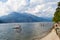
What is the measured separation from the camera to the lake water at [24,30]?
5.95m

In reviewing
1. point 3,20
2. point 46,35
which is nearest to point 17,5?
point 3,20

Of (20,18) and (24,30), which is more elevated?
(20,18)

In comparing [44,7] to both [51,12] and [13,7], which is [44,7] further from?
[13,7]

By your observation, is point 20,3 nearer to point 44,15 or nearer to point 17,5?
point 17,5

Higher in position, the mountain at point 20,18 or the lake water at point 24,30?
the mountain at point 20,18

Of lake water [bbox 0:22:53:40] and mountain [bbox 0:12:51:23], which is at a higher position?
mountain [bbox 0:12:51:23]

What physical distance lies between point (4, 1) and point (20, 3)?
22.9 inches

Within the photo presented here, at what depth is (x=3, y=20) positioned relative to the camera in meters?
5.98

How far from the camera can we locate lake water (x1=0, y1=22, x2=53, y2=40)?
5.95 m

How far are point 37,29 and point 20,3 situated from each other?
111 centimetres

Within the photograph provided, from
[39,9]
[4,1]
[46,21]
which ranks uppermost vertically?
[4,1]

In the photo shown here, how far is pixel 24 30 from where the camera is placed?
6.02 metres

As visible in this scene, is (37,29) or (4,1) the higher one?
(4,1)

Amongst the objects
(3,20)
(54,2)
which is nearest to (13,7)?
(3,20)
